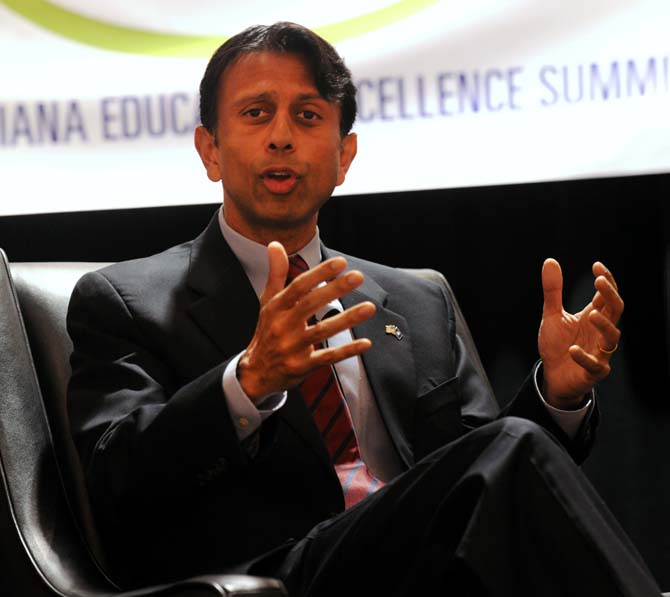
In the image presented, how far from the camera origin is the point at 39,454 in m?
1.72

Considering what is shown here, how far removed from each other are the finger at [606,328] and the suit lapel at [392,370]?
1.15 ft

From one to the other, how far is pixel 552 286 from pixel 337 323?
1.52ft

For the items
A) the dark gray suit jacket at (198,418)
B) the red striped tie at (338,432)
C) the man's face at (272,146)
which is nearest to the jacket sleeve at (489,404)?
the dark gray suit jacket at (198,418)

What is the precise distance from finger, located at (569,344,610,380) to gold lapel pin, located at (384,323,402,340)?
353 millimetres

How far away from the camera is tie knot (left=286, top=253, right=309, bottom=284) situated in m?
1.90

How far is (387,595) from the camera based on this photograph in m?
1.40

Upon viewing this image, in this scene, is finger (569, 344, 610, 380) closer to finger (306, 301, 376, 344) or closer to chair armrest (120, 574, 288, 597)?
finger (306, 301, 376, 344)

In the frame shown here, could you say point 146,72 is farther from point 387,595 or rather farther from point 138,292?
point 387,595

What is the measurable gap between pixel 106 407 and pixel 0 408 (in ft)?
0.54

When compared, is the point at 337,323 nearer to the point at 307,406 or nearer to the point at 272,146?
the point at 307,406

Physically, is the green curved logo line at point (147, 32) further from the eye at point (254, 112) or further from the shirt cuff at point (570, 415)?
the shirt cuff at point (570, 415)

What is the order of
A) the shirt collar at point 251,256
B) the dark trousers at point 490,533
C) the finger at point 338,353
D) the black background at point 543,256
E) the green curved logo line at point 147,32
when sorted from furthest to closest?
the black background at point 543,256, the green curved logo line at point 147,32, the shirt collar at point 251,256, the finger at point 338,353, the dark trousers at point 490,533

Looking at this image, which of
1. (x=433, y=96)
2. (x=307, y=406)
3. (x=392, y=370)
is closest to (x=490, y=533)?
→ (x=307, y=406)

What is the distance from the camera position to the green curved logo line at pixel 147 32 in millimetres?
2324
